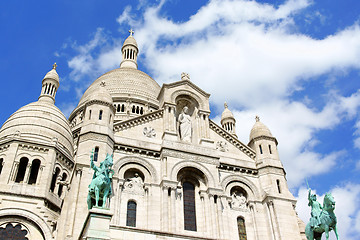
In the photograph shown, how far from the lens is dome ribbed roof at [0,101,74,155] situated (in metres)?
32.9

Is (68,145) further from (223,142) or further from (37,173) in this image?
(223,142)

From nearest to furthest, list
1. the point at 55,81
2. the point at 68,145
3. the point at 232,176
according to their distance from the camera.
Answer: the point at 232,176
the point at 68,145
the point at 55,81

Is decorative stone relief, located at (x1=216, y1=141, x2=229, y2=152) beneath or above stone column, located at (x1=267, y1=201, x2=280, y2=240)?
above

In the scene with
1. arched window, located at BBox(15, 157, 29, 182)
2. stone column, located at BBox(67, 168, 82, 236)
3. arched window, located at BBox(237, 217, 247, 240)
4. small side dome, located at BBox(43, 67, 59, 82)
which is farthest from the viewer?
small side dome, located at BBox(43, 67, 59, 82)

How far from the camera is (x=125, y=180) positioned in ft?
81.3

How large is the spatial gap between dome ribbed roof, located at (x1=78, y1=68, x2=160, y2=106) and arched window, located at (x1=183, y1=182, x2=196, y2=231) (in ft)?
80.1

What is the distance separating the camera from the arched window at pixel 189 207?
24422 mm

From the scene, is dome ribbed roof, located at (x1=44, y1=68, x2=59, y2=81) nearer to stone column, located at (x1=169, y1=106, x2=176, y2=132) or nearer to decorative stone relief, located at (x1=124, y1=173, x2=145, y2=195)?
stone column, located at (x1=169, y1=106, x2=176, y2=132)

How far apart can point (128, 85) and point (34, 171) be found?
22.3m

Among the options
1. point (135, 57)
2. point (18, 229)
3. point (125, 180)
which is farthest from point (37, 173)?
point (135, 57)

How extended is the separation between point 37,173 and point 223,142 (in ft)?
46.0

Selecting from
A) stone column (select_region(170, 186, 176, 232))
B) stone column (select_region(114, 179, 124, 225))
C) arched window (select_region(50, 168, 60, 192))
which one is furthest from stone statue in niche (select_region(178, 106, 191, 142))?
arched window (select_region(50, 168, 60, 192))

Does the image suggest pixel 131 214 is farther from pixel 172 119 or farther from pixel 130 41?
pixel 130 41

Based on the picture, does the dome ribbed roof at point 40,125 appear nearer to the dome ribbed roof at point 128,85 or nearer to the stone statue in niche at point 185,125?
the stone statue in niche at point 185,125
